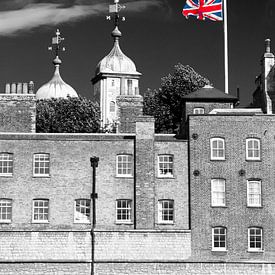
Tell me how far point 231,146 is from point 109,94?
6998cm

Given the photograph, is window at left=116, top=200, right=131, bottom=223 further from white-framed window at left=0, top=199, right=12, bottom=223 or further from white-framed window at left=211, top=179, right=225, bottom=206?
white-framed window at left=0, top=199, right=12, bottom=223

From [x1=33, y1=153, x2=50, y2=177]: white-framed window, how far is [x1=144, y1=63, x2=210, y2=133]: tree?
25604 millimetres

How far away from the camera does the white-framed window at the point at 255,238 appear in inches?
1999

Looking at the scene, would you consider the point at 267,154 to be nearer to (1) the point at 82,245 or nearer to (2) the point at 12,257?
(1) the point at 82,245

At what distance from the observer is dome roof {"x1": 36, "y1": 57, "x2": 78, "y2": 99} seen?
117 m

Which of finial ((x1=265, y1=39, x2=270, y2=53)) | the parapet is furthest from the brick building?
finial ((x1=265, y1=39, x2=270, y2=53))

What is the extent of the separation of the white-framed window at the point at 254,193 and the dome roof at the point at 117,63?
7062 cm

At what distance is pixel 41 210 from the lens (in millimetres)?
51094

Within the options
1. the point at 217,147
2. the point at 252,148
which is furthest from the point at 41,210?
the point at 252,148

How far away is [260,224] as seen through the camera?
5112cm

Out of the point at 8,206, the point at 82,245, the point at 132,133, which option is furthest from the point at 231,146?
the point at 8,206

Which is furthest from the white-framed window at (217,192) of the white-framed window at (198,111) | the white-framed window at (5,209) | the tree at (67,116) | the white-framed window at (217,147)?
the tree at (67,116)

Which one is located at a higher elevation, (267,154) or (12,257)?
(267,154)

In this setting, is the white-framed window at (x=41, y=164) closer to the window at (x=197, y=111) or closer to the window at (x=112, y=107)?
the window at (x=197, y=111)
